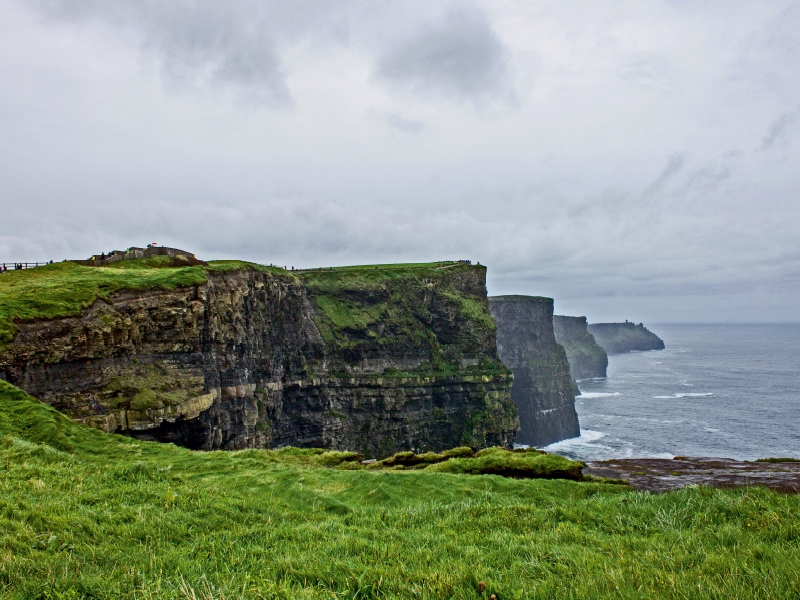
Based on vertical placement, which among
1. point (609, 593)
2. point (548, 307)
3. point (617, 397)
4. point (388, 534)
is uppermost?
point (548, 307)

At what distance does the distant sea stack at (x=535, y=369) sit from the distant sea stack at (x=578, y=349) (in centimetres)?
5465

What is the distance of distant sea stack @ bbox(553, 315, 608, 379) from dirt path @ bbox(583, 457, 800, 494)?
15417 cm

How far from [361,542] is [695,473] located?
24.6 meters

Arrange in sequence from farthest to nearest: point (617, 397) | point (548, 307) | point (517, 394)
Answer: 1. point (617, 397)
2. point (548, 307)
3. point (517, 394)

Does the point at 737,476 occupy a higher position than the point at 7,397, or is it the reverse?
the point at 7,397

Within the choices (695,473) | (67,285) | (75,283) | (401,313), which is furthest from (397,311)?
(695,473)

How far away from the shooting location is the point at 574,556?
7.61 meters

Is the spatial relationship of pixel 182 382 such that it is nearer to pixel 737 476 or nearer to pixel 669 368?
pixel 737 476

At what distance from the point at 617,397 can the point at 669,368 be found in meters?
74.1

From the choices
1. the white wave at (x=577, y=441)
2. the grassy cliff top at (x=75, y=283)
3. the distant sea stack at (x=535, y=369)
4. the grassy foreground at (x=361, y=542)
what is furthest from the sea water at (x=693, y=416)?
the grassy foreground at (x=361, y=542)

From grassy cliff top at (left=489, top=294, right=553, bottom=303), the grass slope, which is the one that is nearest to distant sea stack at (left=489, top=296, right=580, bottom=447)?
grassy cliff top at (left=489, top=294, right=553, bottom=303)

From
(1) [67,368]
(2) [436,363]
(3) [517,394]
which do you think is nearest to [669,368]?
(3) [517,394]

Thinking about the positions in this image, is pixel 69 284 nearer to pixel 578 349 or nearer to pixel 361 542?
pixel 361 542

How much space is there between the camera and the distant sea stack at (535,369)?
10888cm
